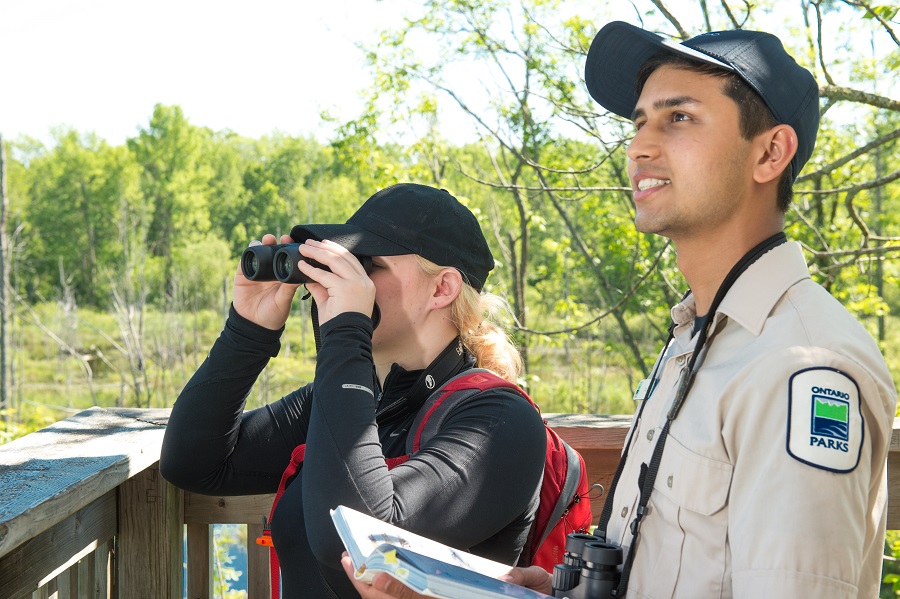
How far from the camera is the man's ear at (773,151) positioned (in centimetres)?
122

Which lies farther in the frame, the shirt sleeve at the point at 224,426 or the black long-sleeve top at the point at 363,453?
the shirt sleeve at the point at 224,426

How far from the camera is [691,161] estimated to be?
48.4 inches

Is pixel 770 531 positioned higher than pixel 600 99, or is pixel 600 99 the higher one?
pixel 600 99

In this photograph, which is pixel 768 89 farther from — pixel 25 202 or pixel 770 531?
pixel 25 202

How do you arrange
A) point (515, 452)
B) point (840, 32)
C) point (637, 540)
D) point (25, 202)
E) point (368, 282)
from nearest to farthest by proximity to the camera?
1. point (637, 540)
2. point (515, 452)
3. point (368, 282)
4. point (840, 32)
5. point (25, 202)

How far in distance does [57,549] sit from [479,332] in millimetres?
873

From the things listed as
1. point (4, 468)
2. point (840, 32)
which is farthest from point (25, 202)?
A: point (4, 468)

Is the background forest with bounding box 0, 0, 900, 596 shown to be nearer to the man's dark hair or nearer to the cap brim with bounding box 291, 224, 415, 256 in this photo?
the cap brim with bounding box 291, 224, 415, 256

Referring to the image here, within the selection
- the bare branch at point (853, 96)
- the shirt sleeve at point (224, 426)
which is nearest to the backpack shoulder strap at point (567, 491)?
the shirt sleeve at point (224, 426)

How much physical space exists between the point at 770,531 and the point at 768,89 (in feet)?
2.07

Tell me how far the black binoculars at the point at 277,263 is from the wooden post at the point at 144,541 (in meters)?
0.58

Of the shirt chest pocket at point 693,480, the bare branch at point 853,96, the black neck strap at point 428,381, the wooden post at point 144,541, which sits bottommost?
the wooden post at point 144,541

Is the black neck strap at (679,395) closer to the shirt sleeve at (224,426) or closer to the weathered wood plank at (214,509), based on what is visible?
the shirt sleeve at (224,426)

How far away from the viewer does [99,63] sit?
44.6 m
